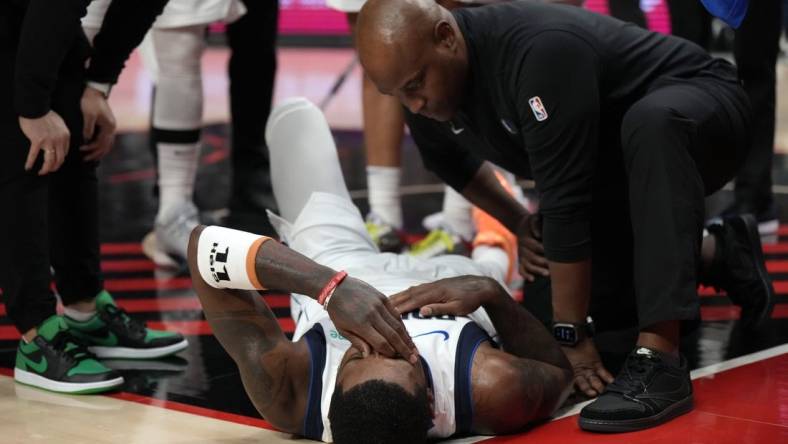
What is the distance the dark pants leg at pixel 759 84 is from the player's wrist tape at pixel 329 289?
2784mm

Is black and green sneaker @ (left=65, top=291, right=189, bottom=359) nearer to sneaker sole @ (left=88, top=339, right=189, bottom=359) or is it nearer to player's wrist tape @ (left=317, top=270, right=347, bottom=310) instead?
sneaker sole @ (left=88, top=339, right=189, bottom=359)

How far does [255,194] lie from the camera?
5746 millimetres

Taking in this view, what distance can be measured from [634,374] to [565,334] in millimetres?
261

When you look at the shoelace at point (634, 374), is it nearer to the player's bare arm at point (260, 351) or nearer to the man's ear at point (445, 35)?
the player's bare arm at point (260, 351)

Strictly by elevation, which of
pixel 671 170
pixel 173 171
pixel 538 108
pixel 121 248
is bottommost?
pixel 121 248

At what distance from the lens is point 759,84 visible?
5.18 m

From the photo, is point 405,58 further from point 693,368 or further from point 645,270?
point 693,368

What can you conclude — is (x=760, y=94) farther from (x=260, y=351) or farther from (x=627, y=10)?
(x=260, y=351)

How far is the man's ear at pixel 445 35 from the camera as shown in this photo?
3160mm

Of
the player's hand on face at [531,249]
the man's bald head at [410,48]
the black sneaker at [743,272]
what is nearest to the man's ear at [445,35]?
the man's bald head at [410,48]

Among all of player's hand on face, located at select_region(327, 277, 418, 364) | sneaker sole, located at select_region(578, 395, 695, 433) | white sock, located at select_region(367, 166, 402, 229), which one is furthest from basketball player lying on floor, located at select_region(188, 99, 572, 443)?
white sock, located at select_region(367, 166, 402, 229)

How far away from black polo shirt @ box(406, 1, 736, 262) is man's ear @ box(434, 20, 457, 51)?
87mm

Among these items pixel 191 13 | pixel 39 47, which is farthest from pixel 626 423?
pixel 191 13

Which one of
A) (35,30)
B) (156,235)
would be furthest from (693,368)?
(156,235)
